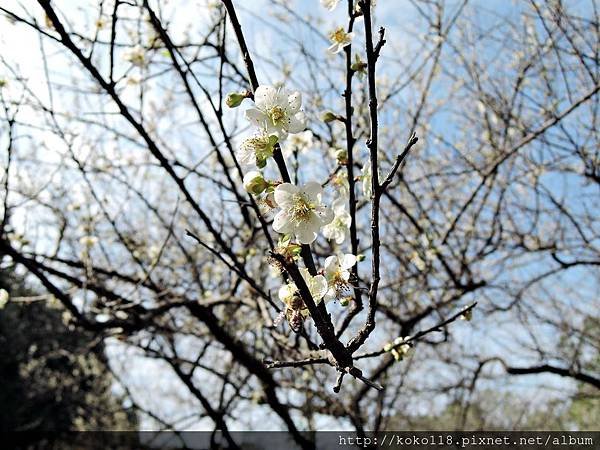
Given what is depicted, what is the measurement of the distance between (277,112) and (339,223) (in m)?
0.45

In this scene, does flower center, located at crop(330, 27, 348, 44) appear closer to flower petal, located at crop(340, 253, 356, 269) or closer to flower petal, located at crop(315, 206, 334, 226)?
flower petal, located at crop(315, 206, 334, 226)

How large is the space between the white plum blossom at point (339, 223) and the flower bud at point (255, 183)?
39cm

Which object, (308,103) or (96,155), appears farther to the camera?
(96,155)

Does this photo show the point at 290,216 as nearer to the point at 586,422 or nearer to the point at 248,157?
the point at 248,157

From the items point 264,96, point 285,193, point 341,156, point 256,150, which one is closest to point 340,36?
point 341,156

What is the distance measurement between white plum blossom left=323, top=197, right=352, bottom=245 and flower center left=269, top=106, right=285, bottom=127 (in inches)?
14.5

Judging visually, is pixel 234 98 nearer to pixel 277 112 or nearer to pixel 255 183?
pixel 277 112

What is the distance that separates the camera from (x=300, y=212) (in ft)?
4.33

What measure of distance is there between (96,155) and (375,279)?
392 centimetres

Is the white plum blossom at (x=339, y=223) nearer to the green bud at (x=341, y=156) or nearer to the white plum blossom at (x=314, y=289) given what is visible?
the green bud at (x=341, y=156)

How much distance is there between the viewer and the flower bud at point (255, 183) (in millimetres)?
1291

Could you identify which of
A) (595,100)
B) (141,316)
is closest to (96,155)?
(141,316)

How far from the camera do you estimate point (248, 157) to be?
53.6 inches

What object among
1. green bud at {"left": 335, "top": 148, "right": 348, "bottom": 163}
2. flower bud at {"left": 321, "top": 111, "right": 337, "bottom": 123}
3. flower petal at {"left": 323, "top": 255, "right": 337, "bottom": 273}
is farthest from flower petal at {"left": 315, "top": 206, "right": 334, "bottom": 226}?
flower bud at {"left": 321, "top": 111, "right": 337, "bottom": 123}
